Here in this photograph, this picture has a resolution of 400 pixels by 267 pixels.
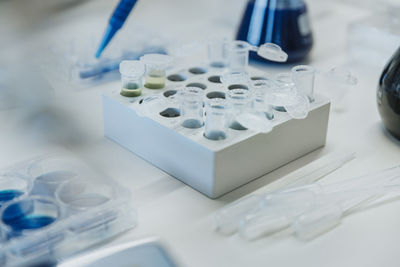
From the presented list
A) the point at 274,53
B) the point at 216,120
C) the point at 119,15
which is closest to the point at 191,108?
the point at 216,120

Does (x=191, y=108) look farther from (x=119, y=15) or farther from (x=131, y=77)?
(x=119, y=15)

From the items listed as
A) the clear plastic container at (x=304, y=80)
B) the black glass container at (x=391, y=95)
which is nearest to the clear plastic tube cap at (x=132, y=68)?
the clear plastic container at (x=304, y=80)

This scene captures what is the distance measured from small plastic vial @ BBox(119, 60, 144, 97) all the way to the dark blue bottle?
300 millimetres

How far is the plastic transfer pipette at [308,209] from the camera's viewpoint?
26.4 inches

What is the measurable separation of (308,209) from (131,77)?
31 cm

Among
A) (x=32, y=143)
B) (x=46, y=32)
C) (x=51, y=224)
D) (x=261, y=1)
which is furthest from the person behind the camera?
(x=46, y=32)

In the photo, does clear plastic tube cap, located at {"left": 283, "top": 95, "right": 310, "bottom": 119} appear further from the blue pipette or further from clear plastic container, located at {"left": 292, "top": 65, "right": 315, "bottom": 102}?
the blue pipette

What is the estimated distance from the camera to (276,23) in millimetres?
1028

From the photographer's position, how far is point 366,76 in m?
1.08

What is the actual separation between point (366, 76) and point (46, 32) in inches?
24.9

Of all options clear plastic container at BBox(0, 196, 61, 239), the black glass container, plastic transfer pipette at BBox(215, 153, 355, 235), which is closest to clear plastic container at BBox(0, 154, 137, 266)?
clear plastic container at BBox(0, 196, 61, 239)

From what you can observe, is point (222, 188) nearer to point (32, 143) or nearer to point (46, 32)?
point (32, 143)

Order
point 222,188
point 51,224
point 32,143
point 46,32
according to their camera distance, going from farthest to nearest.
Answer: point 46,32 < point 32,143 < point 222,188 < point 51,224

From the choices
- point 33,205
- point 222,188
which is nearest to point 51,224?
point 33,205
